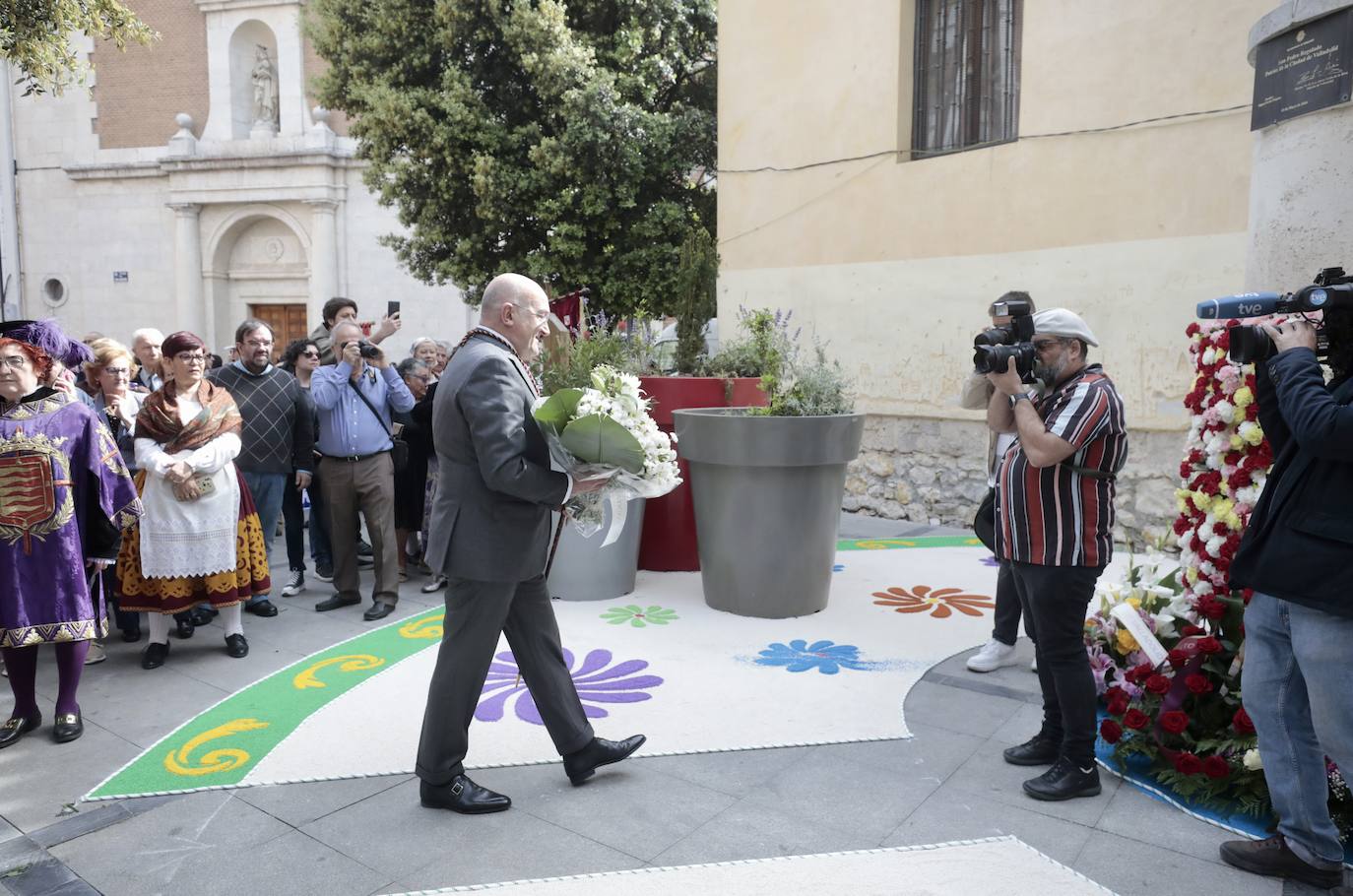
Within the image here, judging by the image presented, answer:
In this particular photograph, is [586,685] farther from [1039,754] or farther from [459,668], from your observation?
[1039,754]

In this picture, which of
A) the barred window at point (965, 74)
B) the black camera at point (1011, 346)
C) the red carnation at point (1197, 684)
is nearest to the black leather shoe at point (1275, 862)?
the red carnation at point (1197, 684)

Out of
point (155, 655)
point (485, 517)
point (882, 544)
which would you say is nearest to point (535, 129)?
point (882, 544)

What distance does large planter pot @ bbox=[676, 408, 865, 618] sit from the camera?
543 cm

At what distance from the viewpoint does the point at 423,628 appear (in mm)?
5574

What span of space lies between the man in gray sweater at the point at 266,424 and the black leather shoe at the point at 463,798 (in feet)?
10.1

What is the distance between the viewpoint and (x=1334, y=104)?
320 centimetres

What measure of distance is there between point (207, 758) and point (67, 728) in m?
0.74

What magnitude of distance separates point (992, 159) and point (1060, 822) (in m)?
6.51

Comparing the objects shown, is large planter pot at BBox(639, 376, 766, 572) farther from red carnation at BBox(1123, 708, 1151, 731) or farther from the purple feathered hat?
red carnation at BBox(1123, 708, 1151, 731)

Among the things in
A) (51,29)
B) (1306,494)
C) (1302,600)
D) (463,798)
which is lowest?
(463,798)

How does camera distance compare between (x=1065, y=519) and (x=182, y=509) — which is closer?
(x=1065, y=519)

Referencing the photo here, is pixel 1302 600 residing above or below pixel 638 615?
above

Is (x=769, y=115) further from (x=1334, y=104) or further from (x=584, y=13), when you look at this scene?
(x=1334, y=104)

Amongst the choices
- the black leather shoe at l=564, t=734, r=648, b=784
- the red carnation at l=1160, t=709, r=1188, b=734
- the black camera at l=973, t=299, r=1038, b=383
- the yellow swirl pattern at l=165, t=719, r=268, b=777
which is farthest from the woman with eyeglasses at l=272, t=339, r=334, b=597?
the red carnation at l=1160, t=709, r=1188, b=734
